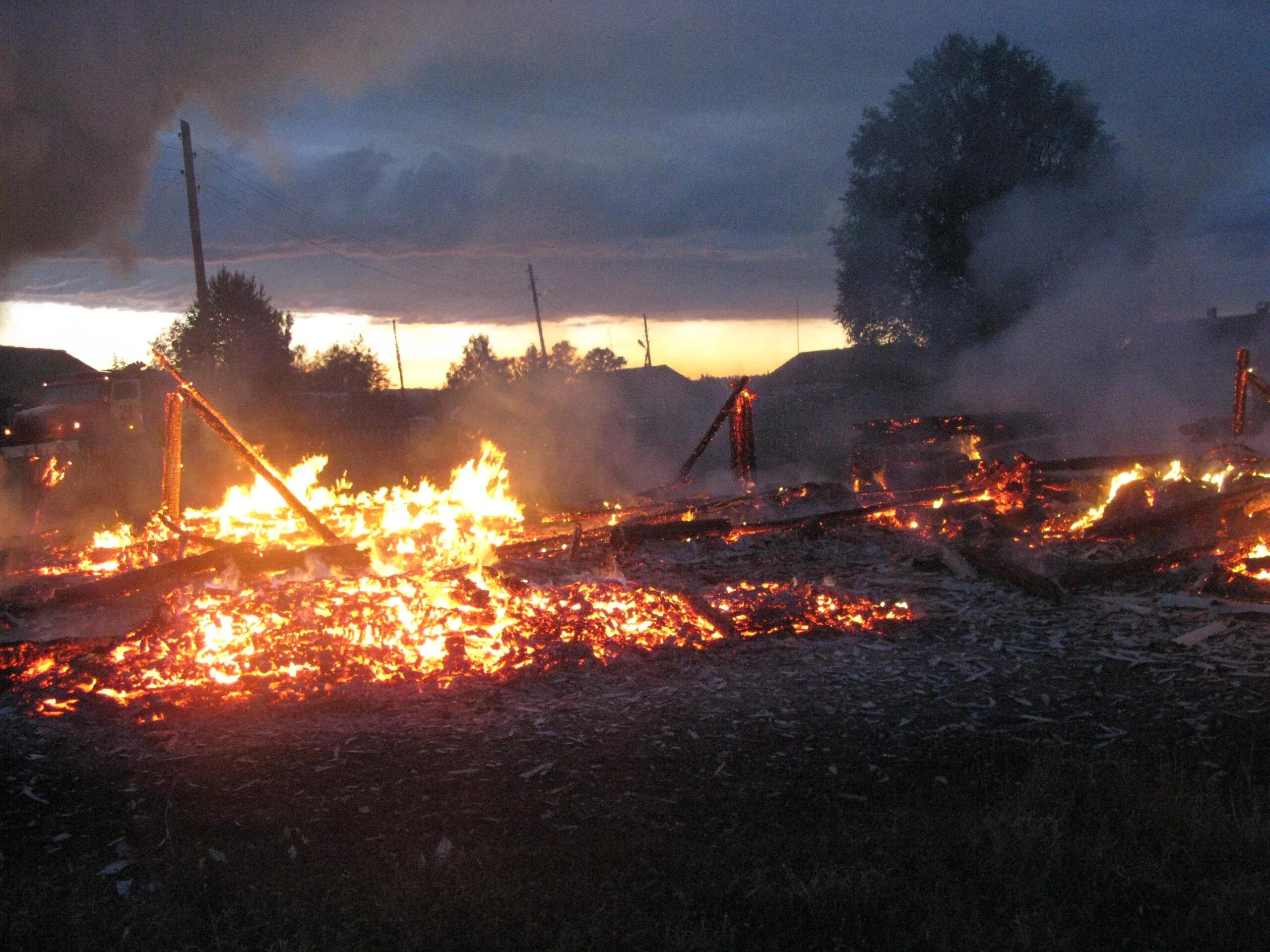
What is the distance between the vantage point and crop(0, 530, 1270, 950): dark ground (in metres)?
3.41

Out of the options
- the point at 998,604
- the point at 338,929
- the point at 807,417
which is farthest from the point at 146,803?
the point at 807,417

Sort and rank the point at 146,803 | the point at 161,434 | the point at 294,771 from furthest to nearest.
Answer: the point at 161,434, the point at 294,771, the point at 146,803

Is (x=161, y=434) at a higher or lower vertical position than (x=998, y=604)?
higher

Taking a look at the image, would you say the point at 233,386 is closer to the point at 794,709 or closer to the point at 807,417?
the point at 807,417

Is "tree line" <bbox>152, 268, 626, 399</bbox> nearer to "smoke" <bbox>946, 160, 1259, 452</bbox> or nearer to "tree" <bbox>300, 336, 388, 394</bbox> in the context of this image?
"tree" <bbox>300, 336, 388, 394</bbox>

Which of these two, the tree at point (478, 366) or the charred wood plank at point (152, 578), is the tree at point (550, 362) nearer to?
the tree at point (478, 366)

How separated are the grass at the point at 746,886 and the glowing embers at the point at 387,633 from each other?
2263 mm

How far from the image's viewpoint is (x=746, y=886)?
3.60 metres

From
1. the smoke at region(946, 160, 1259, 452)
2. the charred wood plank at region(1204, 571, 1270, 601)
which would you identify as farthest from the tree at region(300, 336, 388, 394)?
the charred wood plank at region(1204, 571, 1270, 601)

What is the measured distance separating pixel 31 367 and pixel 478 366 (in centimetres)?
2132

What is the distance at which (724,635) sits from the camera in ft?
23.1

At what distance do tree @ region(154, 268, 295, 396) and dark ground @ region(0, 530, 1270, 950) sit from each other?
2400 centimetres

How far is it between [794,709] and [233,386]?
2464cm

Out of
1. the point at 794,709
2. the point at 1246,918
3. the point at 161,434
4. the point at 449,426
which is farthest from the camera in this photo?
the point at 449,426
